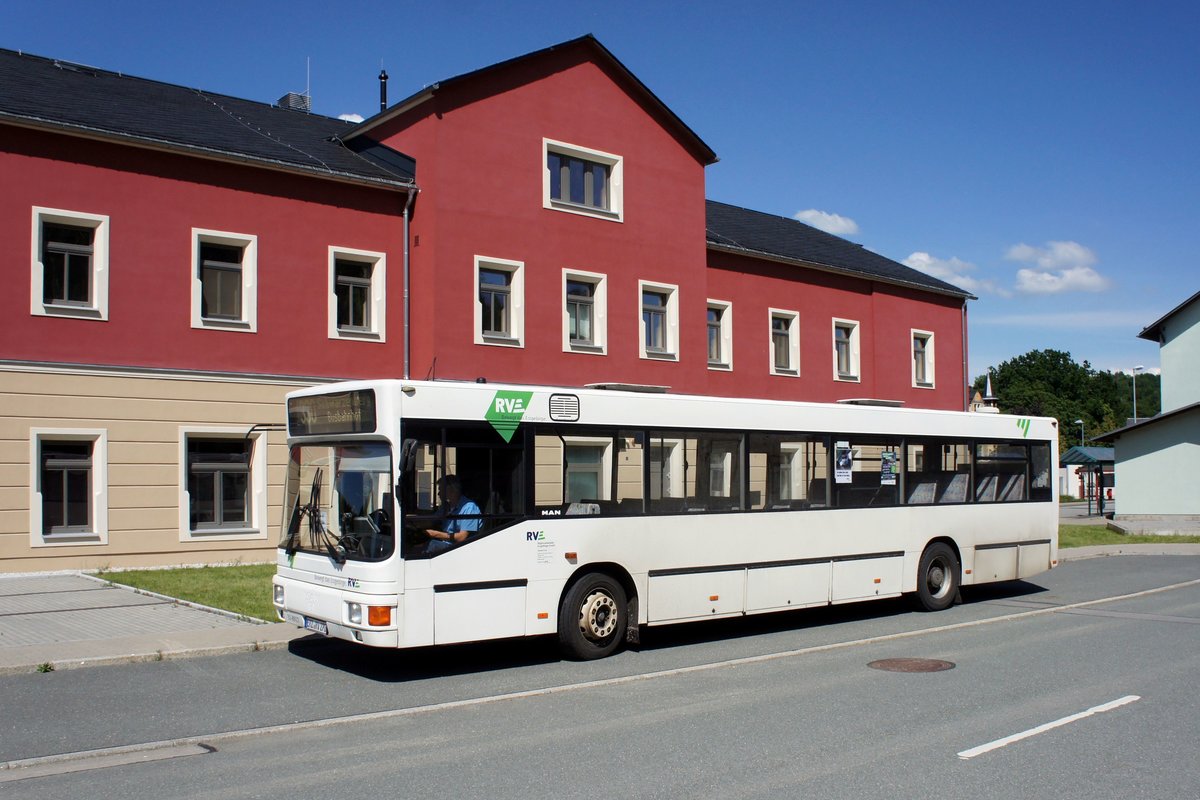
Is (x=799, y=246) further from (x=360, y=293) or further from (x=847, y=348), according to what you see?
(x=360, y=293)

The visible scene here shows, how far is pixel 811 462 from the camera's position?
1350 centimetres

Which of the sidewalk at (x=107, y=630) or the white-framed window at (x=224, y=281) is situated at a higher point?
the white-framed window at (x=224, y=281)

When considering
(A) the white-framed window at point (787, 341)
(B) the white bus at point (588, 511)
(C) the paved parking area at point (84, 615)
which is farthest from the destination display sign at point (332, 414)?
(A) the white-framed window at point (787, 341)

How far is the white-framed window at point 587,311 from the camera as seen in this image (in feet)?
81.6

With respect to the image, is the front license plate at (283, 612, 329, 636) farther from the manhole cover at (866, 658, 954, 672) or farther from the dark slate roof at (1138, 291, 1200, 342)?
the dark slate roof at (1138, 291, 1200, 342)

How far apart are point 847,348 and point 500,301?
1443cm

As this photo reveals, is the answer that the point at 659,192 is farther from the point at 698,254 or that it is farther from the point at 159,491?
the point at 159,491

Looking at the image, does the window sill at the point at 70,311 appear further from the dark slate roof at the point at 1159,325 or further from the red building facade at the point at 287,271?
the dark slate roof at the point at 1159,325

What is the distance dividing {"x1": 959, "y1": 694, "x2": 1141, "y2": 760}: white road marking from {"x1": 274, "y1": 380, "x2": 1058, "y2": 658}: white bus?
4.58 meters

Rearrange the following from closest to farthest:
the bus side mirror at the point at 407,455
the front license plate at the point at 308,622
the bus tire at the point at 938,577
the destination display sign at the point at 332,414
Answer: the bus side mirror at the point at 407,455, the destination display sign at the point at 332,414, the front license plate at the point at 308,622, the bus tire at the point at 938,577

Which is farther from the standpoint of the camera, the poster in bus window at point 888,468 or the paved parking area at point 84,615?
the poster in bus window at point 888,468

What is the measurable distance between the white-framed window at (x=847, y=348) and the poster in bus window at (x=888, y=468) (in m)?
18.9

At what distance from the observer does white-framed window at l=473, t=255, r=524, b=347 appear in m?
23.1

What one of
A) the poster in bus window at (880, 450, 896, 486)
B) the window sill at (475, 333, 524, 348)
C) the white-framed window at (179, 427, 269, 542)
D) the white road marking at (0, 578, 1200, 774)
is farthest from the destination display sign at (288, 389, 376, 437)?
the window sill at (475, 333, 524, 348)
